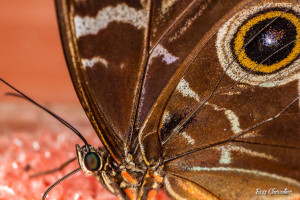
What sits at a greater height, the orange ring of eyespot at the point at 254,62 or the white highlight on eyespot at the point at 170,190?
the orange ring of eyespot at the point at 254,62

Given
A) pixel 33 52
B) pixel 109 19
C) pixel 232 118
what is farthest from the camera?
pixel 33 52

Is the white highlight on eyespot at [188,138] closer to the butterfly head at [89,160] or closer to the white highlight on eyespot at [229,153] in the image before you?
the white highlight on eyespot at [229,153]

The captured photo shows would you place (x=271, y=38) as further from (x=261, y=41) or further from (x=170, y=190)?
(x=170, y=190)

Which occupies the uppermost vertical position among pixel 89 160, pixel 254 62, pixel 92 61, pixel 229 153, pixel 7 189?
pixel 254 62

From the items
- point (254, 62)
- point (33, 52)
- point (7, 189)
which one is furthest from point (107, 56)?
point (33, 52)

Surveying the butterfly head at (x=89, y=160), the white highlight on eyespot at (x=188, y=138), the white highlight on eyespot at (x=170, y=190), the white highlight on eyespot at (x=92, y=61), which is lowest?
the butterfly head at (x=89, y=160)

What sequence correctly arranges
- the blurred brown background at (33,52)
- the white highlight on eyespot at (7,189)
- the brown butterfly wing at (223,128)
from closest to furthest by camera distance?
the brown butterfly wing at (223,128) < the white highlight on eyespot at (7,189) < the blurred brown background at (33,52)

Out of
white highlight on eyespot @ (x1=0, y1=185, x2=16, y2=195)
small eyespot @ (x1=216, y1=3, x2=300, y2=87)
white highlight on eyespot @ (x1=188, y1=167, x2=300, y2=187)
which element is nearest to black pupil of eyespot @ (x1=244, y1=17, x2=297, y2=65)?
small eyespot @ (x1=216, y1=3, x2=300, y2=87)

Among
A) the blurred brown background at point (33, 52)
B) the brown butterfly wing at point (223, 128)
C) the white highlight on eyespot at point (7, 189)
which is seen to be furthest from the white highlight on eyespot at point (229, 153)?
the blurred brown background at point (33, 52)
